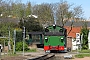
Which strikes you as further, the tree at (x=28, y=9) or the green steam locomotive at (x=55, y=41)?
the tree at (x=28, y=9)

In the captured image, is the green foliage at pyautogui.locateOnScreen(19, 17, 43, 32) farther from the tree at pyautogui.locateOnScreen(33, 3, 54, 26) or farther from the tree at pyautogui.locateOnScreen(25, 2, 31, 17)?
the tree at pyautogui.locateOnScreen(25, 2, 31, 17)

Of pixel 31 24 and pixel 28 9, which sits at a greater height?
pixel 28 9

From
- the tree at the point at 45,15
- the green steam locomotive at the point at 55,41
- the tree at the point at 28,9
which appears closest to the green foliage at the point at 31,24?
the tree at the point at 45,15

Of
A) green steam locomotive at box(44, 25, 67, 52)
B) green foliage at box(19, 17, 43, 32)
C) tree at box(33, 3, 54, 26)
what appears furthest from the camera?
tree at box(33, 3, 54, 26)

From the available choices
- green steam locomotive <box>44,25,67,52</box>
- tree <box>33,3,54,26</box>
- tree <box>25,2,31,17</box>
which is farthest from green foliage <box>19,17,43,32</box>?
green steam locomotive <box>44,25,67,52</box>

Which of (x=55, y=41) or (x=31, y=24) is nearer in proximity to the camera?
(x=55, y=41)

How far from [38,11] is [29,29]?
49.5 feet

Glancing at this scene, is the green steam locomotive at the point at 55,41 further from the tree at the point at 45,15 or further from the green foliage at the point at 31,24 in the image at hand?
the tree at the point at 45,15

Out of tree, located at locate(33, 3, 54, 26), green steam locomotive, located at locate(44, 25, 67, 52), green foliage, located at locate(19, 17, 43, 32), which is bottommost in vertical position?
green steam locomotive, located at locate(44, 25, 67, 52)

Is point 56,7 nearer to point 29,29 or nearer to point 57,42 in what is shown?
point 29,29

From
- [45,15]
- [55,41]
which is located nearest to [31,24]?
[45,15]

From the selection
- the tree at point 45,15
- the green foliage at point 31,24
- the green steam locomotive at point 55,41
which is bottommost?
the green steam locomotive at point 55,41

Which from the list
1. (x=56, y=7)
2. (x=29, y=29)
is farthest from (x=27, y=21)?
(x=56, y=7)

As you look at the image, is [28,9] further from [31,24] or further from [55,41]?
[55,41]
